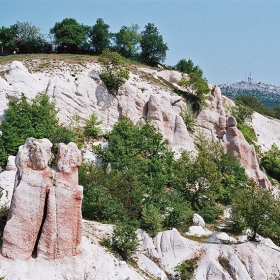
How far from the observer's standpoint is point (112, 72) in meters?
40.8

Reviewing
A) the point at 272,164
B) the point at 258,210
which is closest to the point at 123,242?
the point at 258,210

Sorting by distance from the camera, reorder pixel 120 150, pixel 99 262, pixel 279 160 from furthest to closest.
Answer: pixel 279 160 → pixel 120 150 → pixel 99 262

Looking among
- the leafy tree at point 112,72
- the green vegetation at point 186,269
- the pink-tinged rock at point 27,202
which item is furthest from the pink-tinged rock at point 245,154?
the pink-tinged rock at point 27,202

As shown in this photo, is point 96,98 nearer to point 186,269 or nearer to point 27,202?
point 186,269

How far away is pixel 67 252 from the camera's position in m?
14.8

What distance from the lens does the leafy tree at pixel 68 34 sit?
58547mm

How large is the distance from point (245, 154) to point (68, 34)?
3350cm

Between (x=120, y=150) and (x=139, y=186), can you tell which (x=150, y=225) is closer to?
(x=139, y=186)

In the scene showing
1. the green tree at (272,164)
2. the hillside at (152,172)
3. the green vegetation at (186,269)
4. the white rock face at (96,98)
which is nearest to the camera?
the hillside at (152,172)

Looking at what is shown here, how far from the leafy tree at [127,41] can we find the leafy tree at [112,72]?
81.8 ft

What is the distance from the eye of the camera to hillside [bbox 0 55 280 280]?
16.7 meters

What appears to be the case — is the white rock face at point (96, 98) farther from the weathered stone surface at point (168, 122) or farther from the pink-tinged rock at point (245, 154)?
the pink-tinged rock at point (245, 154)

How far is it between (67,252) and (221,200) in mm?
21798

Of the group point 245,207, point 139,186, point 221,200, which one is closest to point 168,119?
point 221,200
